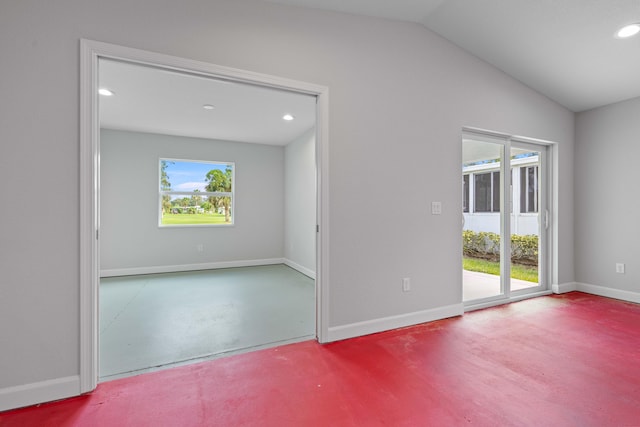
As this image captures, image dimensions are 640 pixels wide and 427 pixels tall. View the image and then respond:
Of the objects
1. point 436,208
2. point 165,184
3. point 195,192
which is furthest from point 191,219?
point 436,208

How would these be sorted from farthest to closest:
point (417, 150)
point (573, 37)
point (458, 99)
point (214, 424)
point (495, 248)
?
1. point (495, 248)
2. point (458, 99)
3. point (417, 150)
4. point (573, 37)
5. point (214, 424)

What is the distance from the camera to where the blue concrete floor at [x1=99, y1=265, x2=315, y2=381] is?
2311 mm

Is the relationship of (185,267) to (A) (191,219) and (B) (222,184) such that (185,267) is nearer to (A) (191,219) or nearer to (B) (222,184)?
(A) (191,219)

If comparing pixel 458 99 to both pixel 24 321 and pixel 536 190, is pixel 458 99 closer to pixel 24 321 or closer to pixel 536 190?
pixel 536 190

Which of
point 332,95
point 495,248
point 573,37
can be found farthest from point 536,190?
point 332,95

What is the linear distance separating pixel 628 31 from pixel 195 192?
6184 mm

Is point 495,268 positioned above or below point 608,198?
Answer: below

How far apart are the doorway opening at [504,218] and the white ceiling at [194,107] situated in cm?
219

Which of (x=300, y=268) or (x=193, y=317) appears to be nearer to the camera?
(x=193, y=317)

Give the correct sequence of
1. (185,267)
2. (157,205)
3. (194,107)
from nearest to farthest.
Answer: (194,107) → (157,205) → (185,267)

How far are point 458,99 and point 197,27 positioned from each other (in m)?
2.54

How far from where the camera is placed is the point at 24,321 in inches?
66.9

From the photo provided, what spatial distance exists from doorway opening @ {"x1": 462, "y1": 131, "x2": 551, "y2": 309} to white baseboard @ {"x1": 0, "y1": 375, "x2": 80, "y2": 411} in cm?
345

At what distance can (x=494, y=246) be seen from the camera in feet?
11.8
